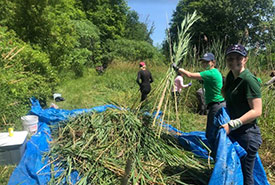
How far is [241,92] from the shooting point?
4.82 feet

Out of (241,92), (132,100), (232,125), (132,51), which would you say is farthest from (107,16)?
(232,125)

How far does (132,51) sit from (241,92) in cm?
1125

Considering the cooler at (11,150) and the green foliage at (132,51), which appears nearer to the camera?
the cooler at (11,150)

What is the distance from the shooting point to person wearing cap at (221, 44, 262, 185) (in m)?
1.38

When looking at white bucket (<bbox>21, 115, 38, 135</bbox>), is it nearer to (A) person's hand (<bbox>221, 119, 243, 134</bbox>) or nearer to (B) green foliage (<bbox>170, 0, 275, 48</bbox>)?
(A) person's hand (<bbox>221, 119, 243, 134</bbox>)

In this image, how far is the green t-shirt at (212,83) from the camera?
2221mm

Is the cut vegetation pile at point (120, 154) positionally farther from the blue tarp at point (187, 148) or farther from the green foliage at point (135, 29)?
the green foliage at point (135, 29)

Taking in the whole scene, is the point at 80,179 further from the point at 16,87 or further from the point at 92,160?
the point at 16,87

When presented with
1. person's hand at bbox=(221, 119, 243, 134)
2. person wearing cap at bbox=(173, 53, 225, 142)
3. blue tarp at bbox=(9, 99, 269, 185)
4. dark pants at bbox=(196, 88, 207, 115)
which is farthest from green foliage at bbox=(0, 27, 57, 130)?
dark pants at bbox=(196, 88, 207, 115)

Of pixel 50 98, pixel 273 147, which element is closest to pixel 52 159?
pixel 273 147

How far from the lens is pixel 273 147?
2.59 meters

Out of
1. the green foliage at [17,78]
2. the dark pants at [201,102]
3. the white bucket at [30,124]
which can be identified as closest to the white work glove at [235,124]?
the white bucket at [30,124]

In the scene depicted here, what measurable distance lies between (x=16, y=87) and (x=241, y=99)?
3.53 metres

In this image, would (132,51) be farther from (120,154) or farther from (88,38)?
(120,154)
